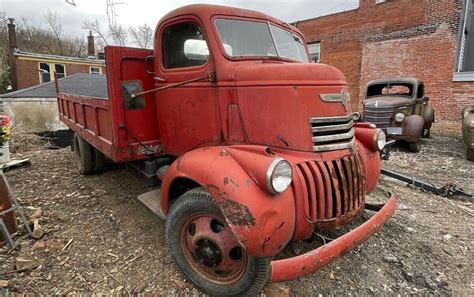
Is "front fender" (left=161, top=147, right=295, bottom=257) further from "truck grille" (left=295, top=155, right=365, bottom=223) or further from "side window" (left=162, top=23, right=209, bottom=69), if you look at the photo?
"side window" (left=162, top=23, right=209, bottom=69)

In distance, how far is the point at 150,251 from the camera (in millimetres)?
3016

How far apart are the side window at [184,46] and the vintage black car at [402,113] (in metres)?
6.27

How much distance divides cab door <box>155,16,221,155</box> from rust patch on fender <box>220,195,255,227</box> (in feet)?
3.10

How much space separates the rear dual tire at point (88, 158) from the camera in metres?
5.10

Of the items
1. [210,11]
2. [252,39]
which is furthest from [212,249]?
[210,11]

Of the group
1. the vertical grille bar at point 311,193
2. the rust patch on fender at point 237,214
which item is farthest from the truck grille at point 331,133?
the rust patch on fender at point 237,214

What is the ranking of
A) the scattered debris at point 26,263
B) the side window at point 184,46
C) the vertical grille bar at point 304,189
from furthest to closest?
the side window at point 184,46, the scattered debris at point 26,263, the vertical grille bar at point 304,189

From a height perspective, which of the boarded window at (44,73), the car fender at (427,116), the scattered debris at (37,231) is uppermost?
the boarded window at (44,73)

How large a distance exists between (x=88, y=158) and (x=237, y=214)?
159 inches

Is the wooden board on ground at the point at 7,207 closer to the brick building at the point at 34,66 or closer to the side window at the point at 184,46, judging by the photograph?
the side window at the point at 184,46

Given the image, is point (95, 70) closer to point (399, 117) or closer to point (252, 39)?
point (399, 117)

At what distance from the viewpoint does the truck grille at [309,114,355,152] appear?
2.41 meters

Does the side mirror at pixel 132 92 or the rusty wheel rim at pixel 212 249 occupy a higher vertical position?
the side mirror at pixel 132 92

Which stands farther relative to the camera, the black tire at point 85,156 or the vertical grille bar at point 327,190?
the black tire at point 85,156
